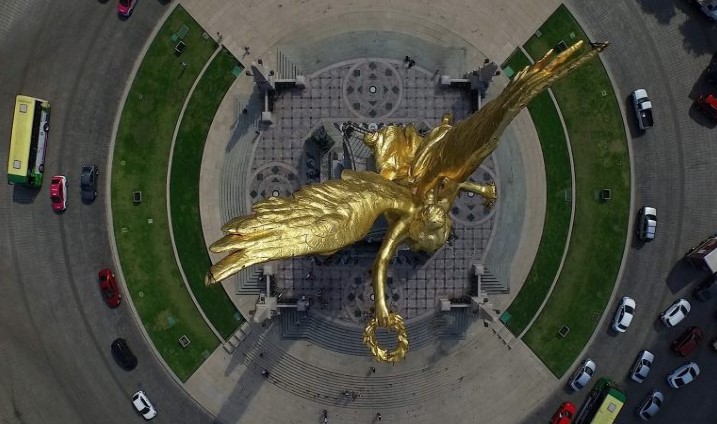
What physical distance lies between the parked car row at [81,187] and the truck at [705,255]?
4727 centimetres

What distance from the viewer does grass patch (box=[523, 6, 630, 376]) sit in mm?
40625

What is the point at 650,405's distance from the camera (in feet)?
132

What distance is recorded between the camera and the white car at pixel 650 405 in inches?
1582

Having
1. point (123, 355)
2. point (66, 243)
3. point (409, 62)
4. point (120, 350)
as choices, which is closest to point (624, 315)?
point (409, 62)

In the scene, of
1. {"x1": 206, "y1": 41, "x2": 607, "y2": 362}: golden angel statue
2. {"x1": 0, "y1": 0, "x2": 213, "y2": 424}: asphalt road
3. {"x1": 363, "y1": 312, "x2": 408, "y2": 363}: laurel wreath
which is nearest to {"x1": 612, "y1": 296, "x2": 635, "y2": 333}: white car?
{"x1": 206, "y1": 41, "x2": 607, "y2": 362}: golden angel statue

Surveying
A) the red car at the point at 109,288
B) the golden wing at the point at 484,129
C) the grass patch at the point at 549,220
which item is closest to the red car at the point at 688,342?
the grass patch at the point at 549,220

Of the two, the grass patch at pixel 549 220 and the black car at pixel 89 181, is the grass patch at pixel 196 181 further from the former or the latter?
the grass patch at pixel 549 220

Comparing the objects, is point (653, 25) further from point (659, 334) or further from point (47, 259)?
point (47, 259)

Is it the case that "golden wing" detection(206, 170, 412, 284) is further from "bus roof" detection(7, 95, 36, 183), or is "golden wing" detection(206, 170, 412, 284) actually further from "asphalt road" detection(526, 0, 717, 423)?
"bus roof" detection(7, 95, 36, 183)

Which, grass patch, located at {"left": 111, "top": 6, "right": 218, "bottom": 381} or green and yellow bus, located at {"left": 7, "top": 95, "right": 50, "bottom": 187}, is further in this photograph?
grass patch, located at {"left": 111, "top": 6, "right": 218, "bottom": 381}

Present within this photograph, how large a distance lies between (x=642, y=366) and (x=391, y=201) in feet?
98.8

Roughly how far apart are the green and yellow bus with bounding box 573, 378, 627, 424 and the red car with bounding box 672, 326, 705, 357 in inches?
223

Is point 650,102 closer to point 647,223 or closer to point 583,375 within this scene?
point 647,223

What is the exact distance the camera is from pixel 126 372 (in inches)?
1597
